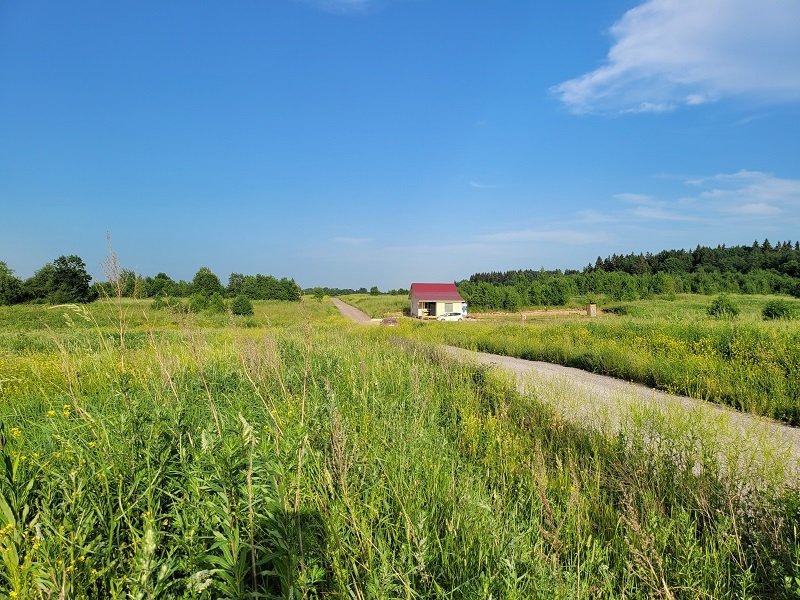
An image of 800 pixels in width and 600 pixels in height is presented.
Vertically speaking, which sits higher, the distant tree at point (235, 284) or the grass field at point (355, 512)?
the distant tree at point (235, 284)

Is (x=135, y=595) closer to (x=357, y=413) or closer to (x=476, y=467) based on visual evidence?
(x=476, y=467)

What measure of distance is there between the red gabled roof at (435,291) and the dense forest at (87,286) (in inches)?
770

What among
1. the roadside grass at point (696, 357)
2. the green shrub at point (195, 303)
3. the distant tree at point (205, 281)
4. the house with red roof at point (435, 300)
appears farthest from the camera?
the house with red roof at point (435, 300)

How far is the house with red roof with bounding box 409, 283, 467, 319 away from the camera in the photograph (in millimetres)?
50938

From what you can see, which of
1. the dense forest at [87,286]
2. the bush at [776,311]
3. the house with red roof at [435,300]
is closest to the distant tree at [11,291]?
the dense forest at [87,286]

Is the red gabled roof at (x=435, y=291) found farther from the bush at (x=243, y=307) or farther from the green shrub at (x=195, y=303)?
the green shrub at (x=195, y=303)

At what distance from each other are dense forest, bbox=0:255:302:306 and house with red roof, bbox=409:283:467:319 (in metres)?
19.1

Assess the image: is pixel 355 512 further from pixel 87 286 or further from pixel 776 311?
pixel 776 311

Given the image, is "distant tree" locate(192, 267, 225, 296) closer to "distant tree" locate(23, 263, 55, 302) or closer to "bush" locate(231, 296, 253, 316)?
"bush" locate(231, 296, 253, 316)

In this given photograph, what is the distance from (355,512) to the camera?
2545 mm

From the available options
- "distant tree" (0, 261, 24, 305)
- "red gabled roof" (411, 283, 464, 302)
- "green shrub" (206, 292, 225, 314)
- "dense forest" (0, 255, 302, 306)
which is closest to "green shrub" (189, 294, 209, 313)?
"dense forest" (0, 255, 302, 306)

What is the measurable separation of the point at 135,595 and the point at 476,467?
322 centimetres

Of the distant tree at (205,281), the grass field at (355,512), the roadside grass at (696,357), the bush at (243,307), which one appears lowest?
the roadside grass at (696,357)

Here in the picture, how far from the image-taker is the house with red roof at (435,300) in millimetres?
50938
